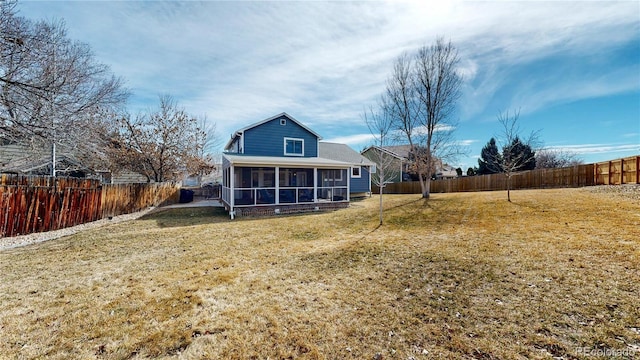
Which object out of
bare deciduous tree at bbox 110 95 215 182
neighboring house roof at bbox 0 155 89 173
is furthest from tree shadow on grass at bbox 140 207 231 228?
bare deciduous tree at bbox 110 95 215 182

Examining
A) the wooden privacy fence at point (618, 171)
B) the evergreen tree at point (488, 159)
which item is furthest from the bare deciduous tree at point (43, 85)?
the evergreen tree at point (488, 159)

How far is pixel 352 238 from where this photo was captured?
8.41m

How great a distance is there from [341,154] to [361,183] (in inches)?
135

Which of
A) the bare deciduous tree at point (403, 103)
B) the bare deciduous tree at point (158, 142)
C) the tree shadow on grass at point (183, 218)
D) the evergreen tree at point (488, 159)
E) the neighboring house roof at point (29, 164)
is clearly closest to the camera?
the tree shadow on grass at point (183, 218)

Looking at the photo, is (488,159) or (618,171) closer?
(618,171)

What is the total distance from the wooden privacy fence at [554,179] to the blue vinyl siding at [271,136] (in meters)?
13.2

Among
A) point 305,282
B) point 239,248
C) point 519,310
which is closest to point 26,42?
point 239,248

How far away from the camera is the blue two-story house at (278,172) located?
14008 millimetres

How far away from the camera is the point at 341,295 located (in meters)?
4.39

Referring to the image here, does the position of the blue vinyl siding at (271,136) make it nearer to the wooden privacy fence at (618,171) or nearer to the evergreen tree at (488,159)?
the wooden privacy fence at (618,171)

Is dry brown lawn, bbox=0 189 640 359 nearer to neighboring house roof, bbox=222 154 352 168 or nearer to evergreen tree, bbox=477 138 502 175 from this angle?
neighboring house roof, bbox=222 154 352 168

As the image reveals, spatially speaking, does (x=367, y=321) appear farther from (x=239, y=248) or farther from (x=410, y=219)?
(x=410, y=219)

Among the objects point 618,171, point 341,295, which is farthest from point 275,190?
point 618,171

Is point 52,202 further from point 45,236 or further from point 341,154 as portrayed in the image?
point 341,154
